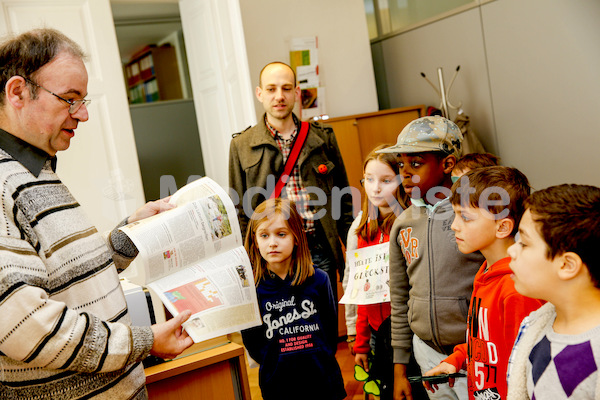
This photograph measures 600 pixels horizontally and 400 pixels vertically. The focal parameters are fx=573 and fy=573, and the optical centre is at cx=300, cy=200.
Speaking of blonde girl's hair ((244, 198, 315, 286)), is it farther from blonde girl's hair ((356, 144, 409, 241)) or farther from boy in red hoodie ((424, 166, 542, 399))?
boy in red hoodie ((424, 166, 542, 399))

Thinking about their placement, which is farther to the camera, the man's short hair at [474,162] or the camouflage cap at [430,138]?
the man's short hair at [474,162]

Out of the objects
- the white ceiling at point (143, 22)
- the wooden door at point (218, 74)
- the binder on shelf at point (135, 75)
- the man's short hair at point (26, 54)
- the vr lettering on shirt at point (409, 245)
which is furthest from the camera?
the binder on shelf at point (135, 75)

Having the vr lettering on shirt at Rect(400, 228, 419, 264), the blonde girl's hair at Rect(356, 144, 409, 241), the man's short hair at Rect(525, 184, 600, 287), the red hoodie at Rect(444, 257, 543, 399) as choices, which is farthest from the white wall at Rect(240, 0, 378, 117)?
the man's short hair at Rect(525, 184, 600, 287)

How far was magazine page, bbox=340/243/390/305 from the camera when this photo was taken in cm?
189

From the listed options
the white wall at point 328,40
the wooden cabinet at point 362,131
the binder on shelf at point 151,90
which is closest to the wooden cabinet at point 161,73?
the binder on shelf at point 151,90

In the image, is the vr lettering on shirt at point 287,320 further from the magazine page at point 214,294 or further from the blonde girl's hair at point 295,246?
the magazine page at point 214,294

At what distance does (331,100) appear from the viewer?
4270 mm

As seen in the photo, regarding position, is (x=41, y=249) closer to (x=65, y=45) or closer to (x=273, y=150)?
(x=65, y=45)

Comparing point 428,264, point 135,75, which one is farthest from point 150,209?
point 135,75

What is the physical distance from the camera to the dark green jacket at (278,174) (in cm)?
264

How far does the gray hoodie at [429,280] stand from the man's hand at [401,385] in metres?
0.02

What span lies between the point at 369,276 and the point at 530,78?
2350 millimetres

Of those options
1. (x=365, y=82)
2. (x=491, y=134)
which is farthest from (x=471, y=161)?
(x=365, y=82)

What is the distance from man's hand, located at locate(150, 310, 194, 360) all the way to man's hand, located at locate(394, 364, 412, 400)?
0.81m
